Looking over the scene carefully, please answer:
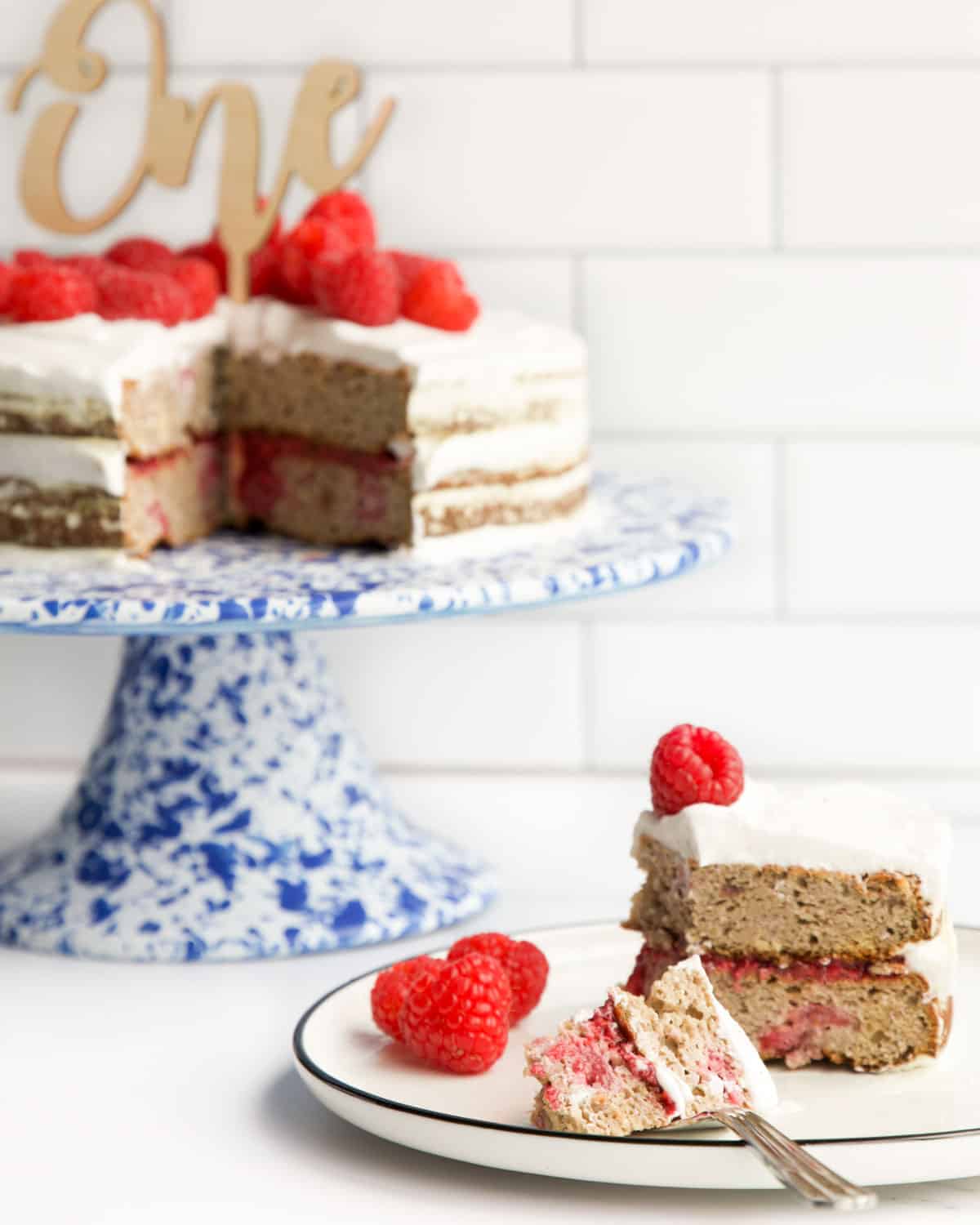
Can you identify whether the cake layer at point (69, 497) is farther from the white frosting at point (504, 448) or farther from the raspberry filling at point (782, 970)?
the raspberry filling at point (782, 970)

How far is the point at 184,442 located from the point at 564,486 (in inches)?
12.4

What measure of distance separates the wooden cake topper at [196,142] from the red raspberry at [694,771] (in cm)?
72

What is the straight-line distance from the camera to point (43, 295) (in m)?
1.61

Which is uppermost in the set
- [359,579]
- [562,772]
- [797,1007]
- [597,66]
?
[597,66]

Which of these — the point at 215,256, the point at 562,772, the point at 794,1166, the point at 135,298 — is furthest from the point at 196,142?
the point at 794,1166

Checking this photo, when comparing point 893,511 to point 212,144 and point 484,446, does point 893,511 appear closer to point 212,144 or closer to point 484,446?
point 484,446

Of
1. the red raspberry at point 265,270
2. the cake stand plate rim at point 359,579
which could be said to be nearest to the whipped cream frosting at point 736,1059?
the cake stand plate rim at point 359,579

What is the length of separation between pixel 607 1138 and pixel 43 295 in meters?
0.85

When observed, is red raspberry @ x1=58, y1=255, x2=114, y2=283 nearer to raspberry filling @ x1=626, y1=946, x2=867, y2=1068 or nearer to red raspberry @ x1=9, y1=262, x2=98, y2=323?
red raspberry @ x1=9, y1=262, x2=98, y2=323

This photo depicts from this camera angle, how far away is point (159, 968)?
1566mm

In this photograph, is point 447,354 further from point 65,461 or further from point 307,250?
point 65,461

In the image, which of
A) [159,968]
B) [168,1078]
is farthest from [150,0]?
[168,1078]

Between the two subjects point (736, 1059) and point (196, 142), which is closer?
point (736, 1059)

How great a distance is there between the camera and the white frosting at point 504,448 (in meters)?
1.62
